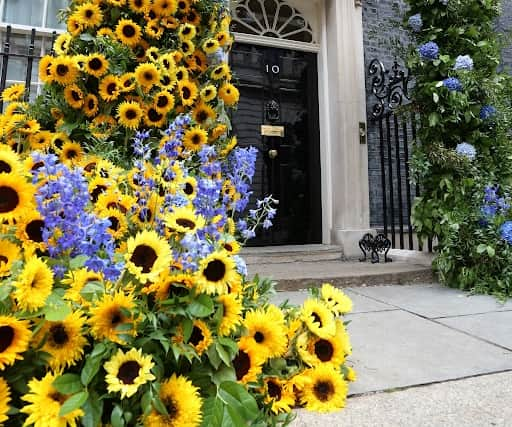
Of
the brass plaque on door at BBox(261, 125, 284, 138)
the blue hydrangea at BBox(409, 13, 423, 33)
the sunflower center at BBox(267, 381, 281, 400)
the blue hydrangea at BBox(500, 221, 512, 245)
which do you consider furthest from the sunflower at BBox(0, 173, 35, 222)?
the brass plaque on door at BBox(261, 125, 284, 138)

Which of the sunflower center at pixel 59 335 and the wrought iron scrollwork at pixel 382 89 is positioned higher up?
the wrought iron scrollwork at pixel 382 89

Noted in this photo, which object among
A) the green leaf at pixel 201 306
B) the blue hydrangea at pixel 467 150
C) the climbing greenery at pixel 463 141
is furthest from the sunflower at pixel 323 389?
the blue hydrangea at pixel 467 150

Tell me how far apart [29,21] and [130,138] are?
3114 mm

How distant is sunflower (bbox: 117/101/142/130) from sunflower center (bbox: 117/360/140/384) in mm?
1520

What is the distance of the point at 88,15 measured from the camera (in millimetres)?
2201

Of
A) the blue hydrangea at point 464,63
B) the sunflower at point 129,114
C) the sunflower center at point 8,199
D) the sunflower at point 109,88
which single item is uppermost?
the blue hydrangea at point 464,63

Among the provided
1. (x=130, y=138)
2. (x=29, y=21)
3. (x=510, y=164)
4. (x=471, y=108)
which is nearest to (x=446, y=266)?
(x=510, y=164)

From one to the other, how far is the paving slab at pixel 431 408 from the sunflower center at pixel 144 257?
0.70 metres

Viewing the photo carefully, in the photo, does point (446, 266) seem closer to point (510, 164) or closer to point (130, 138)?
point (510, 164)

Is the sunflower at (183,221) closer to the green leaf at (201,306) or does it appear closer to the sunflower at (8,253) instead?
the green leaf at (201,306)

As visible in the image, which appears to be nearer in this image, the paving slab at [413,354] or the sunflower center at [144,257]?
the sunflower center at [144,257]

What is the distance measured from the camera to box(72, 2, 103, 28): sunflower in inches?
86.0

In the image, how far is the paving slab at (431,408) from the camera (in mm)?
1104

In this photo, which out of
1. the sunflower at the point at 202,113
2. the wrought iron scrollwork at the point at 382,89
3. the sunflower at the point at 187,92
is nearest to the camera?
the sunflower at the point at 187,92
